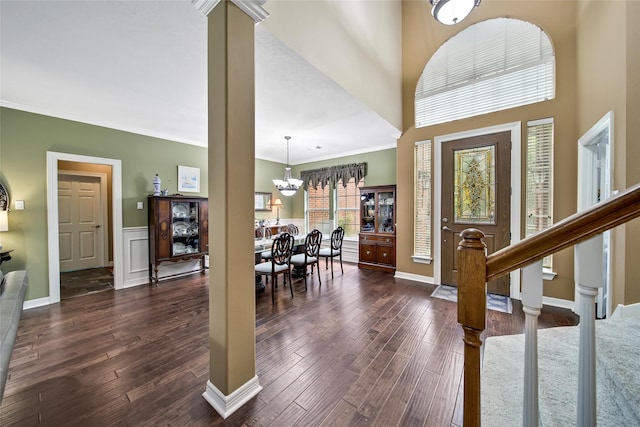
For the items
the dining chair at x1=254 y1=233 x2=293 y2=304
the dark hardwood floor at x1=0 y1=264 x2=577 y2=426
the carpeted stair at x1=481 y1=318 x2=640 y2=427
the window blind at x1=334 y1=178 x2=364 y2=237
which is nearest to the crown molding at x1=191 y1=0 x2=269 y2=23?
the dining chair at x1=254 y1=233 x2=293 y2=304

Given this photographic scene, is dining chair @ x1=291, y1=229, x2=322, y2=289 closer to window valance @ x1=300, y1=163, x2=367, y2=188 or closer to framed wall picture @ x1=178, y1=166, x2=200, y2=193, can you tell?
window valance @ x1=300, y1=163, x2=367, y2=188

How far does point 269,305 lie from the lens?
10.2ft

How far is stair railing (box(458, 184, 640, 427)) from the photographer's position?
0.61m

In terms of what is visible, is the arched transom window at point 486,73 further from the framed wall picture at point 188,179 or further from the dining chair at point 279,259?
the framed wall picture at point 188,179

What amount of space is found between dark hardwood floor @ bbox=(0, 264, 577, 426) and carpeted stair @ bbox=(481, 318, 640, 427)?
0.23m

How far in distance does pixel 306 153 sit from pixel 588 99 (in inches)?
177

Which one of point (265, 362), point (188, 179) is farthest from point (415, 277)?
point (188, 179)

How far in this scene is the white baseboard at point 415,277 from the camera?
3954 millimetres

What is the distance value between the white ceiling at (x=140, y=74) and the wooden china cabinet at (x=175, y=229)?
1.23 m

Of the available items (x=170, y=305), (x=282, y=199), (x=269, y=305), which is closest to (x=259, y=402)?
(x=269, y=305)

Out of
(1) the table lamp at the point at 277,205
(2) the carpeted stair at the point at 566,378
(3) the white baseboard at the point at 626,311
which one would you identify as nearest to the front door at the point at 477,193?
(3) the white baseboard at the point at 626,311

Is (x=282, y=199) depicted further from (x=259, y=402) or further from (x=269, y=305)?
(x=259, y=402)

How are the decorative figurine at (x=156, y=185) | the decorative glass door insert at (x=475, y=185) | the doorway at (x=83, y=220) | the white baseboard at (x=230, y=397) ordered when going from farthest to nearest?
the doorway at (x=83, y=220), the decorative figurine at (x=156, y=185), the decorative glass door insert at (x=475, y=185), the white baseboard at (x=230, y=397)

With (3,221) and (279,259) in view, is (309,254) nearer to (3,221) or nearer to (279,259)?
(279,259)
